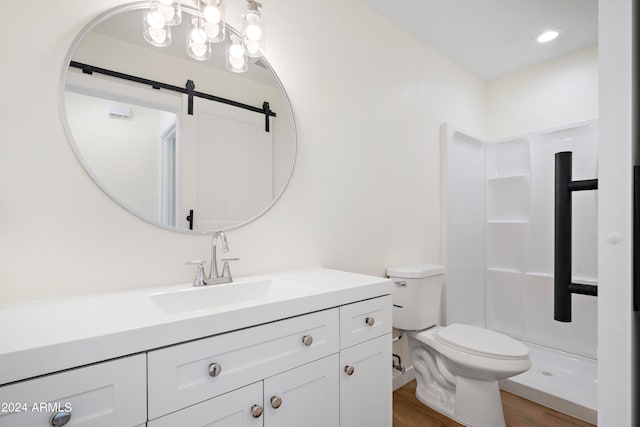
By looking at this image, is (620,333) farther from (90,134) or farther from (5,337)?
(90,134)

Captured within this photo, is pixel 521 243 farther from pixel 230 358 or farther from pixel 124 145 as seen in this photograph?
pixel 124 145

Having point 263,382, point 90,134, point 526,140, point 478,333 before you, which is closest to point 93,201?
point 90,134

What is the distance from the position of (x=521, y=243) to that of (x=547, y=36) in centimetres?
168

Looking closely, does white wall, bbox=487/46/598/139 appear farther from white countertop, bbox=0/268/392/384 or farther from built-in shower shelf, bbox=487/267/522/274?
white countertop, bbox=0/268/392/384

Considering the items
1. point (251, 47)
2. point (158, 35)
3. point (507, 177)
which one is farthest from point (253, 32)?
point (507, 177)

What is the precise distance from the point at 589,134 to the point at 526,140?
434mm

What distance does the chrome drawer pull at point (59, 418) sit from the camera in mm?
642

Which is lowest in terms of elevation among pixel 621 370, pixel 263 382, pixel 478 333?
pixel 478 333

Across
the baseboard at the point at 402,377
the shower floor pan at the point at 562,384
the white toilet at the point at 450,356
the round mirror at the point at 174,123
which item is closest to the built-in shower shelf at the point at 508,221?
the shower floor pan at the point at 562,384

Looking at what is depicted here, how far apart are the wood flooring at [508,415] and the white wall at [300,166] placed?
0.88 meters

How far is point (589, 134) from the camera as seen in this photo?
244 centimetres

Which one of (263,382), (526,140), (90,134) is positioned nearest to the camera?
(263,382)

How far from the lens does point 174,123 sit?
1.28 metres

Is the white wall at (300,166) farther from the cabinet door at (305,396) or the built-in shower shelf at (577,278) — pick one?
the built-in shower shelf at (577,278)
